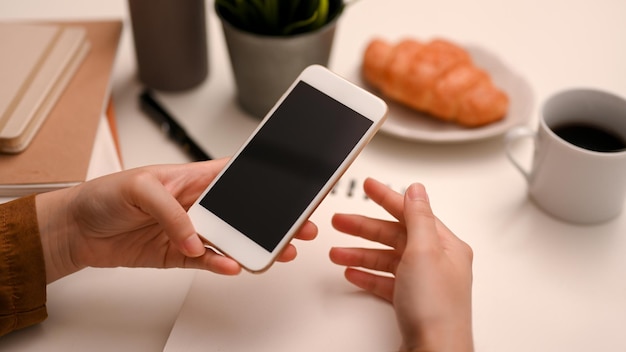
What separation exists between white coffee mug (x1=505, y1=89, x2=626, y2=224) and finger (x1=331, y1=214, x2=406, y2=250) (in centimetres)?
20

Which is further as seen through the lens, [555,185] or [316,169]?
[555,185]

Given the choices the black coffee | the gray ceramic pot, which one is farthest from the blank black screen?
the black coffee

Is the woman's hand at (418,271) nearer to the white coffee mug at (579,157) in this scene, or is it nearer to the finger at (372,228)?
the finger at (372,228)

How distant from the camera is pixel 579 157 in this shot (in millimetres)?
709

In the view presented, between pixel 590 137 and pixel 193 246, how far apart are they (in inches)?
19.4

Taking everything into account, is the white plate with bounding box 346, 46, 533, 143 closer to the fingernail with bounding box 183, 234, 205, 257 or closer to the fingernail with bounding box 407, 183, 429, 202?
the fingernail with bounding box 407, 183, 429, 202

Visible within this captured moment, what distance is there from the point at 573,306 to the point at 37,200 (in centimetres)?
58

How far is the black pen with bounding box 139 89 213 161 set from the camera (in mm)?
842

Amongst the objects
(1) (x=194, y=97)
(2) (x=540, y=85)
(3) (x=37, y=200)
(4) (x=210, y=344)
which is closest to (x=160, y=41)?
(1) (x=194, y=97)

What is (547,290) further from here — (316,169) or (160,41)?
(160,41)

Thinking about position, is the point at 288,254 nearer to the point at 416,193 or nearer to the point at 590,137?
the point at 416,193

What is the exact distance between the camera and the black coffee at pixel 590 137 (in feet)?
2.53

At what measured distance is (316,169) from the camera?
2.12ft

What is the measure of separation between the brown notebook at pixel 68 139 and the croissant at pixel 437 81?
1.21 ft
